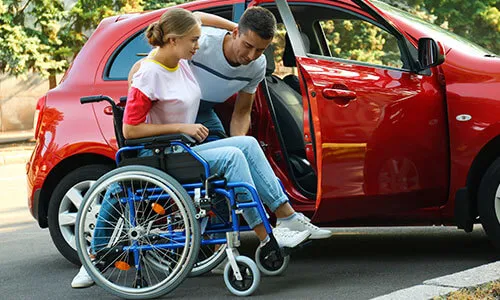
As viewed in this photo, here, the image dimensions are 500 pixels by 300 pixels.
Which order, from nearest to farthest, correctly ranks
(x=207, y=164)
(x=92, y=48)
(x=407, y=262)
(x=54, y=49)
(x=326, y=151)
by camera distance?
(x=207, y=164), (x=326, y=151), (x=407, y=262), (x=92, y=48), (x=54, y=49)

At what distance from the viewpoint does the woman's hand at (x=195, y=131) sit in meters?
5.68

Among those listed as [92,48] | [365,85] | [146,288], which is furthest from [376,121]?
[92,48]

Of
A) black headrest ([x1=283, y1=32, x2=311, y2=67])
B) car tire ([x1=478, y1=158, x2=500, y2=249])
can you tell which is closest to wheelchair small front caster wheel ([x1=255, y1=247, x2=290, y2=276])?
car tire ([x1=478, y1=158, x2=500, y2=249])

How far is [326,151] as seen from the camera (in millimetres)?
6066

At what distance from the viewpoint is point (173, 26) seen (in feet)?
18.7

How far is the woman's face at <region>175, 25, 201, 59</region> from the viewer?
5.70m

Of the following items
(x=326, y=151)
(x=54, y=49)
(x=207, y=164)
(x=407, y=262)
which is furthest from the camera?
(x=54, y=49)

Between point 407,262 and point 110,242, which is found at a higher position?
point 110,242

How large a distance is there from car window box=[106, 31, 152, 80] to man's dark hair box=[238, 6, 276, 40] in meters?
1.37

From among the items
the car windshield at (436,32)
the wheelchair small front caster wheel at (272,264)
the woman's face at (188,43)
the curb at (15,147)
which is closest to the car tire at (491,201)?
the car windshield at (436,32)

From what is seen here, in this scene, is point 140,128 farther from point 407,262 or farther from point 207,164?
point 407,262

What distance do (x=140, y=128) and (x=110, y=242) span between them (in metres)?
0.64

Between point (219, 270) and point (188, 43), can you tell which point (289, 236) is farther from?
point (188, 43)

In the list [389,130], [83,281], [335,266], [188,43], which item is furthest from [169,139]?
[335,266]
